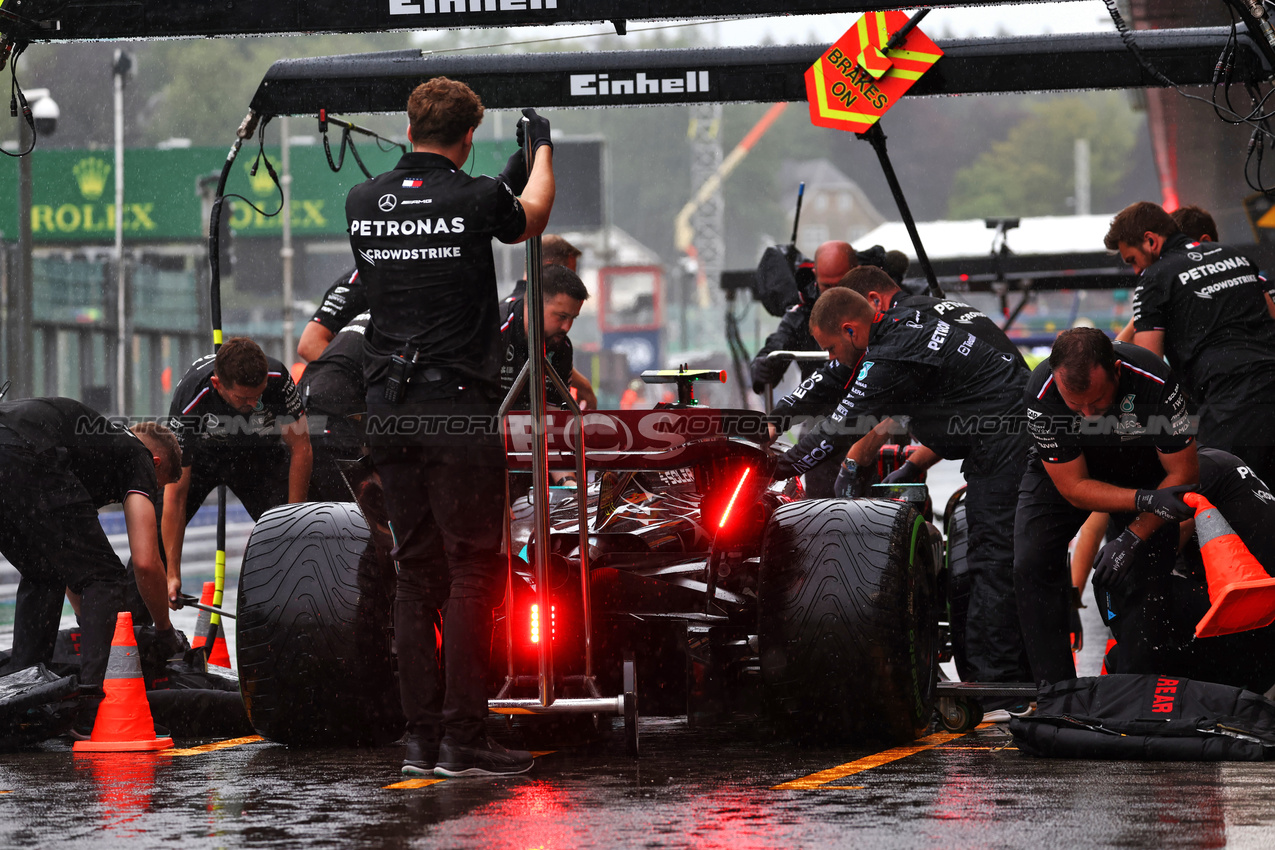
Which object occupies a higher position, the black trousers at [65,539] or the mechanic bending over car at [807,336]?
the mechanic bending over car at [807,336]

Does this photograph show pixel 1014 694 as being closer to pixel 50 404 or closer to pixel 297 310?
pixel 50 404

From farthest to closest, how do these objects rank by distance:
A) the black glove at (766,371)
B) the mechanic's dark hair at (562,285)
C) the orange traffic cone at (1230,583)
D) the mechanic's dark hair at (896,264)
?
the mechanic's dark hair at (896,264), the black glove at (766,371), the mechanic's dark hair at (562,285), the orange traffic cone at (1230,583)


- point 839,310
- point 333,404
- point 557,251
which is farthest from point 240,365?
point 839,310

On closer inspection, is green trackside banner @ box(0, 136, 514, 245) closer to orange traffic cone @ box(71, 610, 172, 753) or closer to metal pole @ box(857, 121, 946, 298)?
metal pole @ box(857, 121, 946, 298)

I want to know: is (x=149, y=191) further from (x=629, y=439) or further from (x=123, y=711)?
(x=629, y=439)

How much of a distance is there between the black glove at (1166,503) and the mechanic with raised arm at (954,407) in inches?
47.0

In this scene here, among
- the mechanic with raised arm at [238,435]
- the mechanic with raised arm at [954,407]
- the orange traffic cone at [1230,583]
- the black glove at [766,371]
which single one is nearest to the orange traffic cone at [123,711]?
the mechanic with raised arm at [238,435]

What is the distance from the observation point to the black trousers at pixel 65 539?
620 cm

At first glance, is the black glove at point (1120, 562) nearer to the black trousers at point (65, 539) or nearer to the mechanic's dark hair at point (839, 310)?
the mechanic's dark hair at point (839, 310)

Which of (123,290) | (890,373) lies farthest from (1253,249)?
(123,290)

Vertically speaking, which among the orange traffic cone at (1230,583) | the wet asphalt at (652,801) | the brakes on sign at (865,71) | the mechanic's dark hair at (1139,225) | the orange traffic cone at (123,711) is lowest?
the wet asphalt at (652,801)

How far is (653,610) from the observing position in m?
5.32

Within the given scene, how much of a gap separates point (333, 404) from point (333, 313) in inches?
23.2

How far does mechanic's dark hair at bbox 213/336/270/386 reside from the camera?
7316mm
